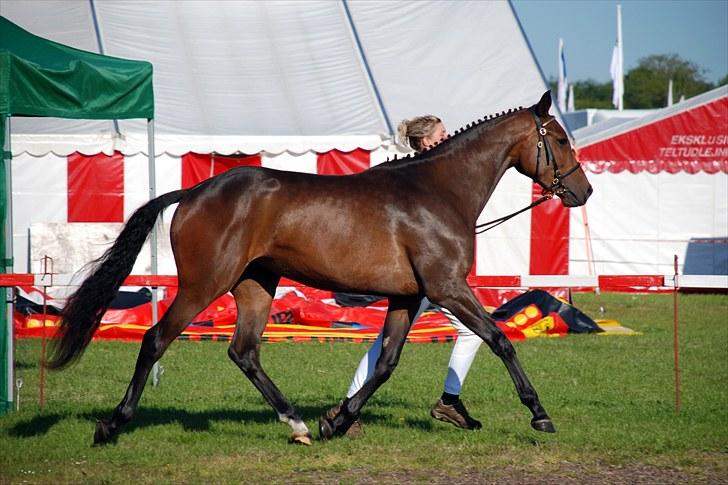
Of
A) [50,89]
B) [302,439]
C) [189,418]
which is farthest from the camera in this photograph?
[50,89]

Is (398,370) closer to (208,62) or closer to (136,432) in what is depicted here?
(136,432)

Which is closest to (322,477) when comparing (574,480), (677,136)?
(574,480)

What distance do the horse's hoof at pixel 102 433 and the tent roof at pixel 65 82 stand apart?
2662mm

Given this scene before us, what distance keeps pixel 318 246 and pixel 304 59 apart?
12.1 meters

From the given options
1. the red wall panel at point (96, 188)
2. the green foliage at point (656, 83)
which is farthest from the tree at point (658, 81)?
the red wall panel at point (96, 188)

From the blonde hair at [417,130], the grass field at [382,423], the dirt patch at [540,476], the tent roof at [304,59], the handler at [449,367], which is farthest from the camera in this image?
the tent roof at [304,59]

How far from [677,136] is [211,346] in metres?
14.2

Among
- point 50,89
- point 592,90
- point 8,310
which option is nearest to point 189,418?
point 8,310

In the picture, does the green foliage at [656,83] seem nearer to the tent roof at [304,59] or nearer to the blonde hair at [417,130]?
the tent roof at [304,59]

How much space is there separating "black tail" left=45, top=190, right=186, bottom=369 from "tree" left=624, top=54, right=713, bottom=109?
291 ft

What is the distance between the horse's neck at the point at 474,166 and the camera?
22.5 feet

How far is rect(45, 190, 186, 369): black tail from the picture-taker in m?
6.68

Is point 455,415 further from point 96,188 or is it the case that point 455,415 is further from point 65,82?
point 96,188

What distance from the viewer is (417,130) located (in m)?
7.57
